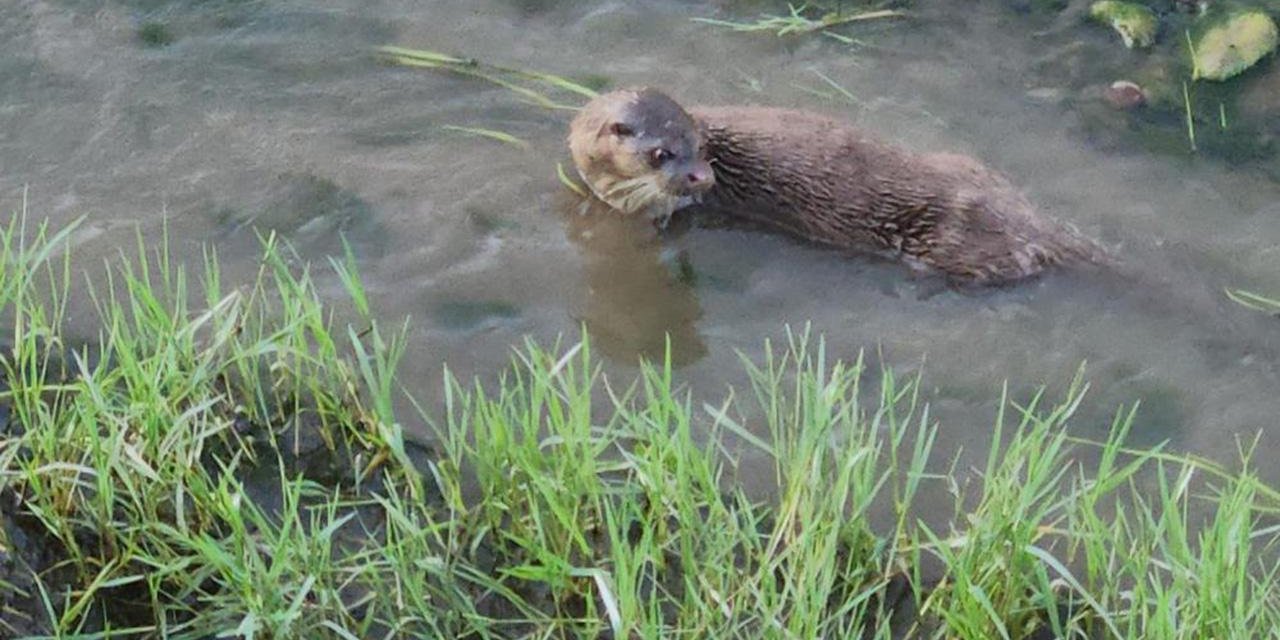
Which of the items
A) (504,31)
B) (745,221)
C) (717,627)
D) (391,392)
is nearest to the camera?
(717,627)

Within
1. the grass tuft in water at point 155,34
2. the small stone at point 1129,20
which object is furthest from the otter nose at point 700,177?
the grass tuft in water at point 155,34

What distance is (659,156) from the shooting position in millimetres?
4238

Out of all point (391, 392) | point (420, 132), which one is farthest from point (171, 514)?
point (420, 132)

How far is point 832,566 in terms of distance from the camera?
119 inches

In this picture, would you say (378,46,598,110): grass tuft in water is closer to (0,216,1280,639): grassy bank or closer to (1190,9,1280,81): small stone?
(0,216,1280,639): grassy bank

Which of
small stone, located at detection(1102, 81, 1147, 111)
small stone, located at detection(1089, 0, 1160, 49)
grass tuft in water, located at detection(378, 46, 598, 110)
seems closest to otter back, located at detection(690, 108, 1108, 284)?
grass tuft in water, located at detection(378, 46, 598, 110)

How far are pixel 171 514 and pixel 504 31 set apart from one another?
2270 mm

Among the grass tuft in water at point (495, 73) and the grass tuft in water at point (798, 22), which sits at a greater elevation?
the grass tuft in water at point (798, 22)

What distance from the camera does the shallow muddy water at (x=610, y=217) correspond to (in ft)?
13.3

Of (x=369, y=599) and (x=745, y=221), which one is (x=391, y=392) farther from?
(x=745, y=221)

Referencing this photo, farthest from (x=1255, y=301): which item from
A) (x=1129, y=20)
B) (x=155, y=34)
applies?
(x=155, y=34)

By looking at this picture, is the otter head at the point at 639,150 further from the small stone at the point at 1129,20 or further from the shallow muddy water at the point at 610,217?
the small stone at the point at 1129,20

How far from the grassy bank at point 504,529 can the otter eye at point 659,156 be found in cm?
100

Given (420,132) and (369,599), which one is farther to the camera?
(420,132)
